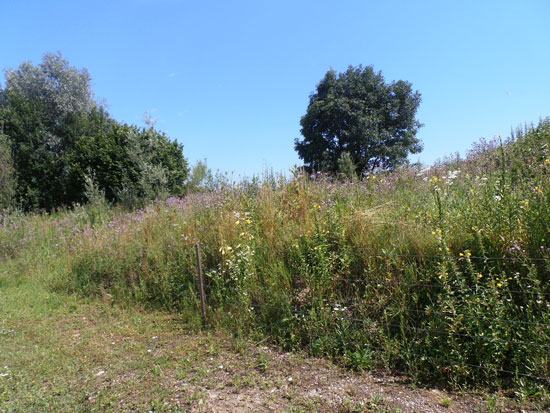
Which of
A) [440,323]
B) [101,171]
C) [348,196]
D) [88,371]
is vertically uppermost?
[101,171]

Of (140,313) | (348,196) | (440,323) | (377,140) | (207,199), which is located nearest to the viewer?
(440,323)

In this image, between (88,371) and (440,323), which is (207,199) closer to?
(88,371)

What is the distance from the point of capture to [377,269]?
11.9ft

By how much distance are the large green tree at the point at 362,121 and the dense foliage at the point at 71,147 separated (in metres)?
11.7

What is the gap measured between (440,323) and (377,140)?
19628 millimetres

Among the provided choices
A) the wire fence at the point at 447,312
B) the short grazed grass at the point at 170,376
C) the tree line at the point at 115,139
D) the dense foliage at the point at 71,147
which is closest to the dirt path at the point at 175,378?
the short grazed grass at the point at 170,376

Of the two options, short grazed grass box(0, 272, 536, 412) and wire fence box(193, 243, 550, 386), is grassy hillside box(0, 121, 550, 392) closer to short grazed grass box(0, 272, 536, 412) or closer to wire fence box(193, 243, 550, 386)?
wire fence box(193, 243, 550, 386)

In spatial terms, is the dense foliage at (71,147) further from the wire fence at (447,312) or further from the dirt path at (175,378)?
the wire fence at (447,312)

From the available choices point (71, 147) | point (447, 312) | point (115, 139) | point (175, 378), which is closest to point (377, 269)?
point (447, 312)

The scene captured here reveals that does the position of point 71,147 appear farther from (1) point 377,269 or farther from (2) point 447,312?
(2) point 447,312

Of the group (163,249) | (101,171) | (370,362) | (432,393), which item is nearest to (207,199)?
(163,249)

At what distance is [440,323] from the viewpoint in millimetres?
2920

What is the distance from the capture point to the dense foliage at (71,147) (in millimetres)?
11812

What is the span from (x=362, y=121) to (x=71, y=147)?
1712 cm
